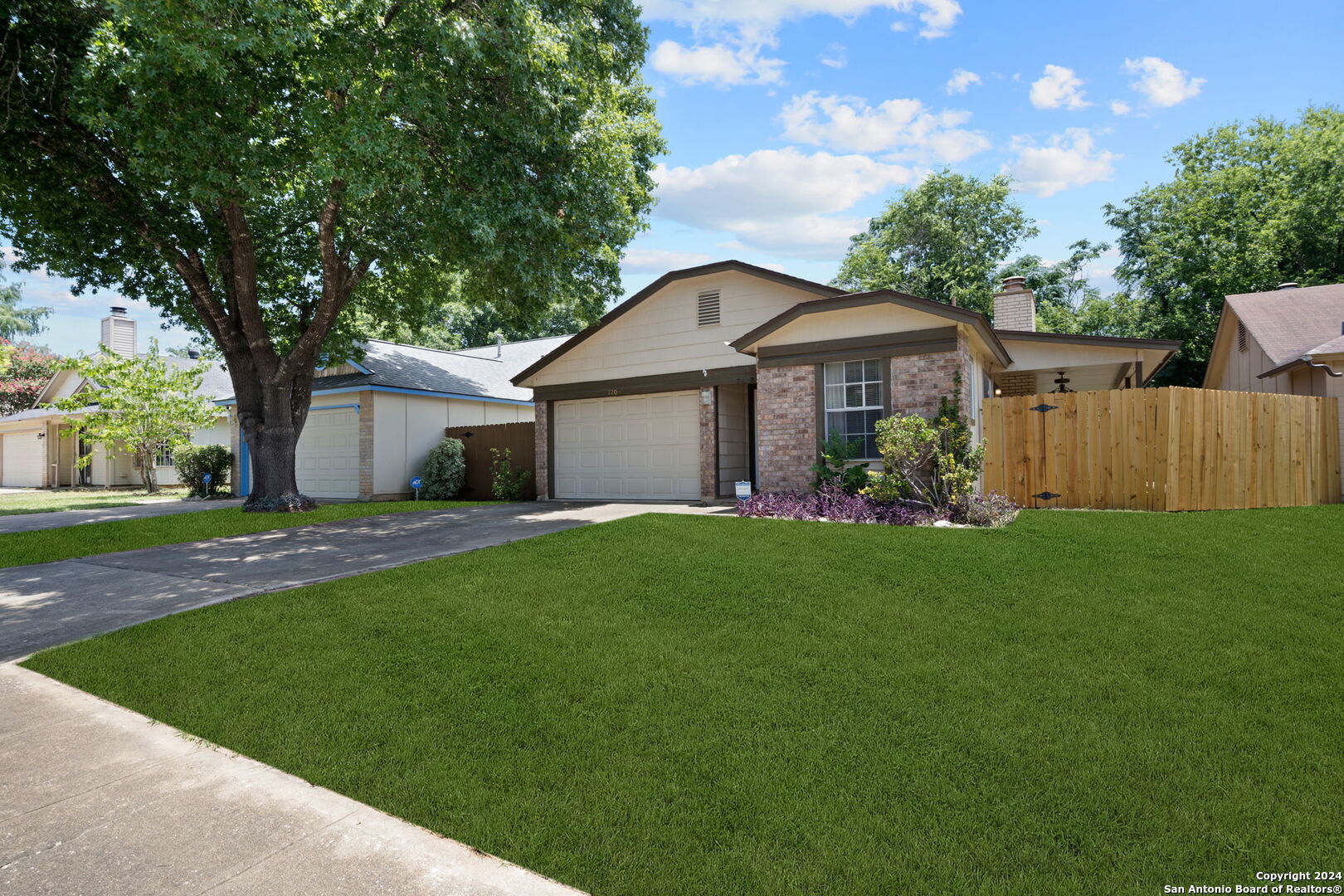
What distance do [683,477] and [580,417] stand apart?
122 inches

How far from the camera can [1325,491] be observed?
11461 mm

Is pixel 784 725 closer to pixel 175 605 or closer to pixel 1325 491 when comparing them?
pixel 175 605

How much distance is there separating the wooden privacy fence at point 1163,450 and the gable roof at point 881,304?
140 cm

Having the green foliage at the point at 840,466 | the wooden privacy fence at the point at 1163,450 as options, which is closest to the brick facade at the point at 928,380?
the green foliage at the point at 840,466

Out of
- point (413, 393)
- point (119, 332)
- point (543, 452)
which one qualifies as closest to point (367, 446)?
point (413, 393)

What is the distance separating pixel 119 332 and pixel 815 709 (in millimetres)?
34122

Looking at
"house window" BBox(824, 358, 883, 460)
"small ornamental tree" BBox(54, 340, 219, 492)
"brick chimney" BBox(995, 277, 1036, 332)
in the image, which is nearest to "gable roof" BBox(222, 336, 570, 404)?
"small ornamental tree" BBox(54, 340, 219, 492)

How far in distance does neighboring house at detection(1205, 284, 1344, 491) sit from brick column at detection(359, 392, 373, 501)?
19.7m

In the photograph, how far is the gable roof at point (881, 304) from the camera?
10.4 meters

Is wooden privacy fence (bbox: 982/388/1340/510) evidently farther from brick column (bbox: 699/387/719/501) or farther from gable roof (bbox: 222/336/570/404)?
gable roof (bbox: 222/336/570/404)

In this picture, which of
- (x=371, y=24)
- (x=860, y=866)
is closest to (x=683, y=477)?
(x=371, y=24)

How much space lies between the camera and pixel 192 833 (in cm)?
279

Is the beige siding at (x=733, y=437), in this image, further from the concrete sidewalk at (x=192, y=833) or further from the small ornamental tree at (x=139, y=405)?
the small ornamental tree at (x=139, y=405)

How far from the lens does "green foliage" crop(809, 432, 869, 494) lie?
10891mm
